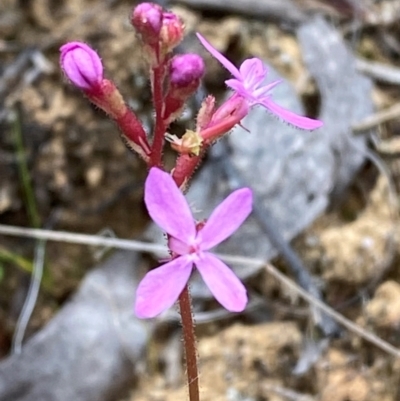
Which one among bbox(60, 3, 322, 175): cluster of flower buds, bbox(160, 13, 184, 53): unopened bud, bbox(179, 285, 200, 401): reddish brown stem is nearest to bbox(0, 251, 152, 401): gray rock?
bbox(179, 285, 200, 401): reddish brown stem

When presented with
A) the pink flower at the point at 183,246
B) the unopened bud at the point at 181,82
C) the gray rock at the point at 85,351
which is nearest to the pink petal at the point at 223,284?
the pink flower at the point at 183,246

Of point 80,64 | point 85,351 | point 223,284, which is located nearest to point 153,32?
point 80,64

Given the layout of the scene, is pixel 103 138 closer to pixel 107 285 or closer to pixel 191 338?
pixel 107 285

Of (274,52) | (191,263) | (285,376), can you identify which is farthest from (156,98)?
(274,52)

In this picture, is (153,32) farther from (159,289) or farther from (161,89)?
(159,289)

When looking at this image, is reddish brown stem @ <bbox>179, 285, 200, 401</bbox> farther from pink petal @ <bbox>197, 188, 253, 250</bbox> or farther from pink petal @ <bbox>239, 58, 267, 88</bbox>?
pink petal @ <bbox>239, 58, 267, 88</bbox>

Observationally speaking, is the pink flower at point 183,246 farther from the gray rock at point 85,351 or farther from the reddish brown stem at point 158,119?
the gray rock at point 85,351
